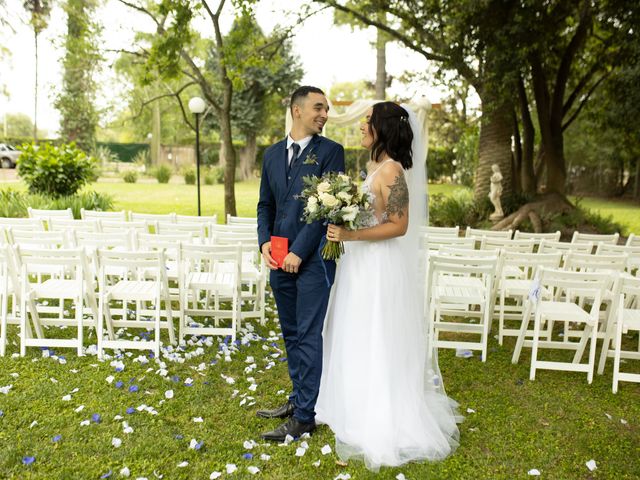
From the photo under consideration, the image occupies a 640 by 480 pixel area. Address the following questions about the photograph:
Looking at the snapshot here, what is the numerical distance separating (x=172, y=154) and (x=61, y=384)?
3339cm

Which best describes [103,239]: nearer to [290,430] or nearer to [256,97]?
[290,430]

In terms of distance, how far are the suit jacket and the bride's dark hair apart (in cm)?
25

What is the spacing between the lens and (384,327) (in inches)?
137

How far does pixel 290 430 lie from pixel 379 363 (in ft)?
2.35

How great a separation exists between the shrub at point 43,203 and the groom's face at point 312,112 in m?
9.86

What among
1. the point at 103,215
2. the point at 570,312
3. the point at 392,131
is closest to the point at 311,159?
the point at 392,131

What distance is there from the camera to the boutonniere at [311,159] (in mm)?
3260

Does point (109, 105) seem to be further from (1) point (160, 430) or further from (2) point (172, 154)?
(1) point (160, 430)

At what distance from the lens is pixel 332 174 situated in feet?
10.6

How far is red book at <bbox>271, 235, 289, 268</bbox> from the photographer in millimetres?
3338

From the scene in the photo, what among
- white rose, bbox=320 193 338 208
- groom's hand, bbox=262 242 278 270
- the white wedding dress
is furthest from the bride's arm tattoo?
groom's hand, bbox=262 242 278 270

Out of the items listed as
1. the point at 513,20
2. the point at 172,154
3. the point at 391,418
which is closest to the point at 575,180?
the point at 513,20

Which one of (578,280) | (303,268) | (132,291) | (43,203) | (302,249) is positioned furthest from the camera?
(43,203)

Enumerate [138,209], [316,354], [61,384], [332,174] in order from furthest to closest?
[138,209], [61,384], [316,354], [332,174]
